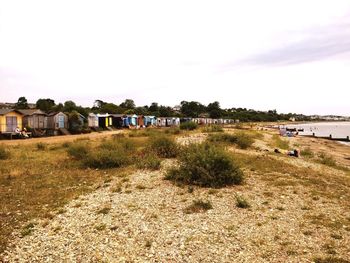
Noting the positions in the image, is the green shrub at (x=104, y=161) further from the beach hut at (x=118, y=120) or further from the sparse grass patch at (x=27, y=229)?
the beach hut at (x=118, y=120)

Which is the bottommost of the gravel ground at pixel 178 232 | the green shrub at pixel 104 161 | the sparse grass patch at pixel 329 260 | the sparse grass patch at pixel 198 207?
the sparse grass patch at pixel 329 260

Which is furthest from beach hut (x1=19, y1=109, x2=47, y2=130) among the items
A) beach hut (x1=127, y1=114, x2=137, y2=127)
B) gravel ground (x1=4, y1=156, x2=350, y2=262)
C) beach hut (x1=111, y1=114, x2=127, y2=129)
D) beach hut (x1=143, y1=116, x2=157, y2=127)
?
gravel ground (x1=4, y1=156, x2=350, y2=262)

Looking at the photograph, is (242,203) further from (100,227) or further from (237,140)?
(237,140)

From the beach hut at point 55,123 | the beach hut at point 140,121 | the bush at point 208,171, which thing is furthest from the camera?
the beach hut at point 140,121

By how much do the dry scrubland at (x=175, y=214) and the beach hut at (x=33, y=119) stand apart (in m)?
26.1

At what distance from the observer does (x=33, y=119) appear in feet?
131

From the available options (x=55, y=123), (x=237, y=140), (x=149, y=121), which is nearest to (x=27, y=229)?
(x=237, y=140)

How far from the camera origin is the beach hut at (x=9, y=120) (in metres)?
Result: 34.9

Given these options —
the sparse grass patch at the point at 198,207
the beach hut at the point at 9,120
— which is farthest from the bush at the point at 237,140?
the beach hut at the point at 9,120

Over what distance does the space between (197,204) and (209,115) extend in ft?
386

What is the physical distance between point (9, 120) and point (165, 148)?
2548cm

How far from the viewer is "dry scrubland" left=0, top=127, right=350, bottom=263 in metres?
6.39

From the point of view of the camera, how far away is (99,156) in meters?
16.3

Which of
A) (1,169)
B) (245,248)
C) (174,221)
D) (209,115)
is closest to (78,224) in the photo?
(174,221)
